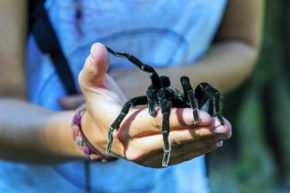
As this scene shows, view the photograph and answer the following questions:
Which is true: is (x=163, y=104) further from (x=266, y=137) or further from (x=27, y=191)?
(x=266, y=137)

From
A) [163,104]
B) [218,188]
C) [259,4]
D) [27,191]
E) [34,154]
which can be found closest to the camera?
[163,104]

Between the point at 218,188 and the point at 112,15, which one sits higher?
the point at 112,15

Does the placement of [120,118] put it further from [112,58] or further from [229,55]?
[229,55]

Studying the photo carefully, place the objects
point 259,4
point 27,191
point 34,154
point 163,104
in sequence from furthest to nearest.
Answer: point 259,4 < point 27,191 < point 34,154 < point 163,104

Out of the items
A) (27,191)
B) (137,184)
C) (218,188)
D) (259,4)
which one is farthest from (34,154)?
(218,188)

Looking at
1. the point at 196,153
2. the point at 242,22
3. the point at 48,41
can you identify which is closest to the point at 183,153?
the point at 196,153
